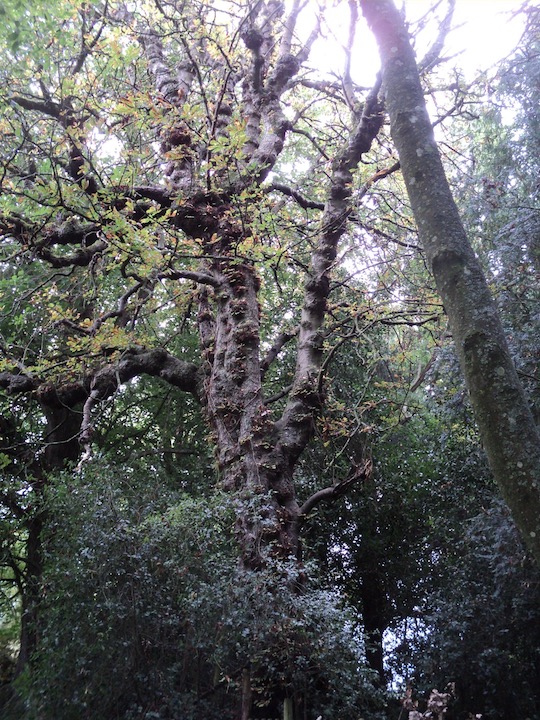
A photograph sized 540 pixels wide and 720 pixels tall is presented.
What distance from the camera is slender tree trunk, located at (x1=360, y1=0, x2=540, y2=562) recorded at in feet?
6.51

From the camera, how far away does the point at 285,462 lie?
5.17 meters

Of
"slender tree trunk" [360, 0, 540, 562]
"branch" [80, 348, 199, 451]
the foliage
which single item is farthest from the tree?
"slender tree trunk" [360, 0, 540, 562]

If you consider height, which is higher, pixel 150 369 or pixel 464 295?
pixel 150 369

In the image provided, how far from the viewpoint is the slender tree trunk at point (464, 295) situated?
1.98m

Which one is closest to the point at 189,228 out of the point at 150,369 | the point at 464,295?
the point at 150,369

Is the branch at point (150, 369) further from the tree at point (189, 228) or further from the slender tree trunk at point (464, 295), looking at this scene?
the slender tree trunk at point (464, 295)

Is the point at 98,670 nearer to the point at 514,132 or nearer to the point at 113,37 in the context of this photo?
the point at 113,37

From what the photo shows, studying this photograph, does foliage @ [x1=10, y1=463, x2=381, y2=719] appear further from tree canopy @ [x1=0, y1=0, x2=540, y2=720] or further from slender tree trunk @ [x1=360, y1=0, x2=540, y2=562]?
slender tree trunk @ [x1=360, y1=0, x2=540, y2=562]

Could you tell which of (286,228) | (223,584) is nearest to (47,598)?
(223,584)

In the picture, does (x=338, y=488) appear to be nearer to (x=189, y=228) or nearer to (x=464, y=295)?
(x=464, y=295)

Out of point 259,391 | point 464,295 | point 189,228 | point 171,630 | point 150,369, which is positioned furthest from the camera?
point 189,228

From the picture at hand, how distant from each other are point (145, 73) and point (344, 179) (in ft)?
14.3

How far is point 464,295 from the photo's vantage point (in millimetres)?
2338

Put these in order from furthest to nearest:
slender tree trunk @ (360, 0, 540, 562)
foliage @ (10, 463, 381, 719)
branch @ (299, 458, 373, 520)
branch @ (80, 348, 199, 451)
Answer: branch @ (80, 348, 199, 451) → branch @ (299, 458, 373, 520) → foliage @ (10, 463, 381, 719) → slender tree trunk @ (360, 0, 540, 562)
